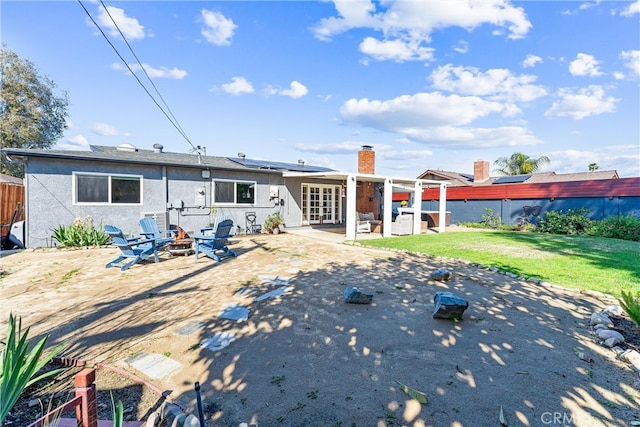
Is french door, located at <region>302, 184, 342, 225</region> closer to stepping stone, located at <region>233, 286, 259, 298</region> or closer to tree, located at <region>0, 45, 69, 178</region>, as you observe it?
stepping stone, located at <region>233, 286, 259, 298</region>

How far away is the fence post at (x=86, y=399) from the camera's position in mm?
1644

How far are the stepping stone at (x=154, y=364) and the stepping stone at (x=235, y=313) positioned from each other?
1086 millimetres

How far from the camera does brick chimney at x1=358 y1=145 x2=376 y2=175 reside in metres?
16.2

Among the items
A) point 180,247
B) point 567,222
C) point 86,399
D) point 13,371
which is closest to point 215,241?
point 180,247

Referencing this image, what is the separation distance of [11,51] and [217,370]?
27.1m

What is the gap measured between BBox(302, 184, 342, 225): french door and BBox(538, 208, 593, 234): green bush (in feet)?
35.3

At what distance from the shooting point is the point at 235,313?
4.29 metres

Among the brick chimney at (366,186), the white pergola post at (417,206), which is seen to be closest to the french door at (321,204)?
the brick chimney at (366,186)

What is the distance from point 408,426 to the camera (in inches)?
85.1

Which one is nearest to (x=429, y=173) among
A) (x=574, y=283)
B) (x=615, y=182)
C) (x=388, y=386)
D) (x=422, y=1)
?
(x=615, y=182)

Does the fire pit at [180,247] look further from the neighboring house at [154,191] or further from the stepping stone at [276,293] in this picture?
the stepping stone at [276,293]

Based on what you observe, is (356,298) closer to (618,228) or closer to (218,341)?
(218,341)

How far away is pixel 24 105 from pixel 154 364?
84.8ft

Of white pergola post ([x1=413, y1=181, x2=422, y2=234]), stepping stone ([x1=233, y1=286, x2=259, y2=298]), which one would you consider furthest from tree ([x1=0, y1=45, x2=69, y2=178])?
white pergola post ([x1=413, y1=181, x2=422, y2=234])
